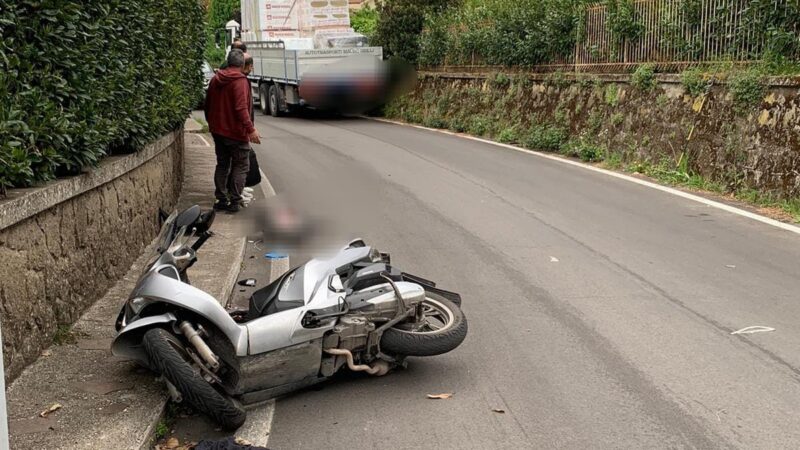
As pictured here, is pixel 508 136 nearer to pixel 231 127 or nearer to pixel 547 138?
pixel 547 138

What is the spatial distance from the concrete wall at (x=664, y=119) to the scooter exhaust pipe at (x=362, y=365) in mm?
7689

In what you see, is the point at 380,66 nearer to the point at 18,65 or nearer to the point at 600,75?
the point at 600,75

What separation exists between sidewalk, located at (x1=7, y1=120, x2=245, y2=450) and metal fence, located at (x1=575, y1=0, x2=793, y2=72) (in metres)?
9.68

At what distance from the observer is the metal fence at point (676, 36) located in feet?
43.5

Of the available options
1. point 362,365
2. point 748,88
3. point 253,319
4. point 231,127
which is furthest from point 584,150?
point 253,319

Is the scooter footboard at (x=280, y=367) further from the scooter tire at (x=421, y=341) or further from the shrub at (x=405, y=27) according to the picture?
the shrub at (x=405, y=27)

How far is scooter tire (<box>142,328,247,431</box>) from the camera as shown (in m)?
4.43

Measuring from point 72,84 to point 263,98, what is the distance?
2441cm

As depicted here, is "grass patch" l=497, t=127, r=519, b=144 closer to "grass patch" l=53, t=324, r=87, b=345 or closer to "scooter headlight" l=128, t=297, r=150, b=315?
"grass patch" l=53, t=324, r=87, b=345

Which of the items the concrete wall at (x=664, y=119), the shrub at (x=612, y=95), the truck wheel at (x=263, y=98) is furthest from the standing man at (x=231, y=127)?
the truck wheel at (x=263, y=98)

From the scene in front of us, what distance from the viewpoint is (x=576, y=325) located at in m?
6.42

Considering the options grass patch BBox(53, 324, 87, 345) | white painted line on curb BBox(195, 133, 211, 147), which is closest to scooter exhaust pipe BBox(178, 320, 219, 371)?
grass patch BBox(53, 324, 87, 345)

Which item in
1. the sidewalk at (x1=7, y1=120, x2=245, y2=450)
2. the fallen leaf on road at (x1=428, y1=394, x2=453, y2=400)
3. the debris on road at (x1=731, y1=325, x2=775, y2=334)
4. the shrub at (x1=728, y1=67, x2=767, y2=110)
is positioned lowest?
the debris on road at (x1=731, y1=325, x2=775, y2=334)

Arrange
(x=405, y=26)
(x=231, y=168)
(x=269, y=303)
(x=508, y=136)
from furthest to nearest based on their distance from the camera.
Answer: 1. (x=405, y=26)
2. (x=508, y=136)
3. (x=231, y=168)
4. (x=269, y=303)
